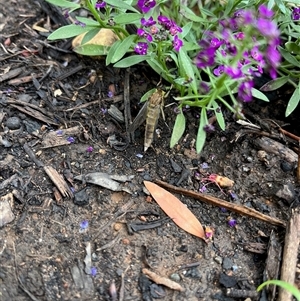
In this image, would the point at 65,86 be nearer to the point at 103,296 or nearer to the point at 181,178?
the point at 181,178

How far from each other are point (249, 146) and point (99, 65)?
0.96 meters

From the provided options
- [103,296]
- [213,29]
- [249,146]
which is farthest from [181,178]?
[213,29]

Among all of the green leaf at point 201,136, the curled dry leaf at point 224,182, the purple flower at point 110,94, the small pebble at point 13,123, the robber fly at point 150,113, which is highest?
the green leaf at point 201,136

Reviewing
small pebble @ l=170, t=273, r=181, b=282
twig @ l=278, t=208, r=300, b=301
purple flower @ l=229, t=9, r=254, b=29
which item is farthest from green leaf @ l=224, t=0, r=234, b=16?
small pebble @ l=170, t=273, r=181, b=282

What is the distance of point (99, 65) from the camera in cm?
303

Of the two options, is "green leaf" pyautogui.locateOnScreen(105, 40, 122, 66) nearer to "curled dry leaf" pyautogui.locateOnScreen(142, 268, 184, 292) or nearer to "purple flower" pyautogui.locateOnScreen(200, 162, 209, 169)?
"purple flower" pyautogui.locateOnScreen(200, 162, 209, 169)

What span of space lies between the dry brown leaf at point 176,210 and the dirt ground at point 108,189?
0.03m

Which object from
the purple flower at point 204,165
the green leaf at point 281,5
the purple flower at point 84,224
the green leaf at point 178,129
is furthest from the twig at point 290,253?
the green leaf at point 281,5

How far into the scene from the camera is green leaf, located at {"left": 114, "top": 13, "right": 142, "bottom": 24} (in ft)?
8.20

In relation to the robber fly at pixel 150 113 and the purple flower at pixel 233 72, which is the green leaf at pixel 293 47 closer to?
the robber fly at pixel 150 113

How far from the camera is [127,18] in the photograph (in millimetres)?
2510

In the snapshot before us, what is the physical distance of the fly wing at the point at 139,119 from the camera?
2.64m

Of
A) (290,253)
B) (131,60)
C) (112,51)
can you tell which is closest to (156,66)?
(131,60)

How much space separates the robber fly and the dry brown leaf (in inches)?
9.4
